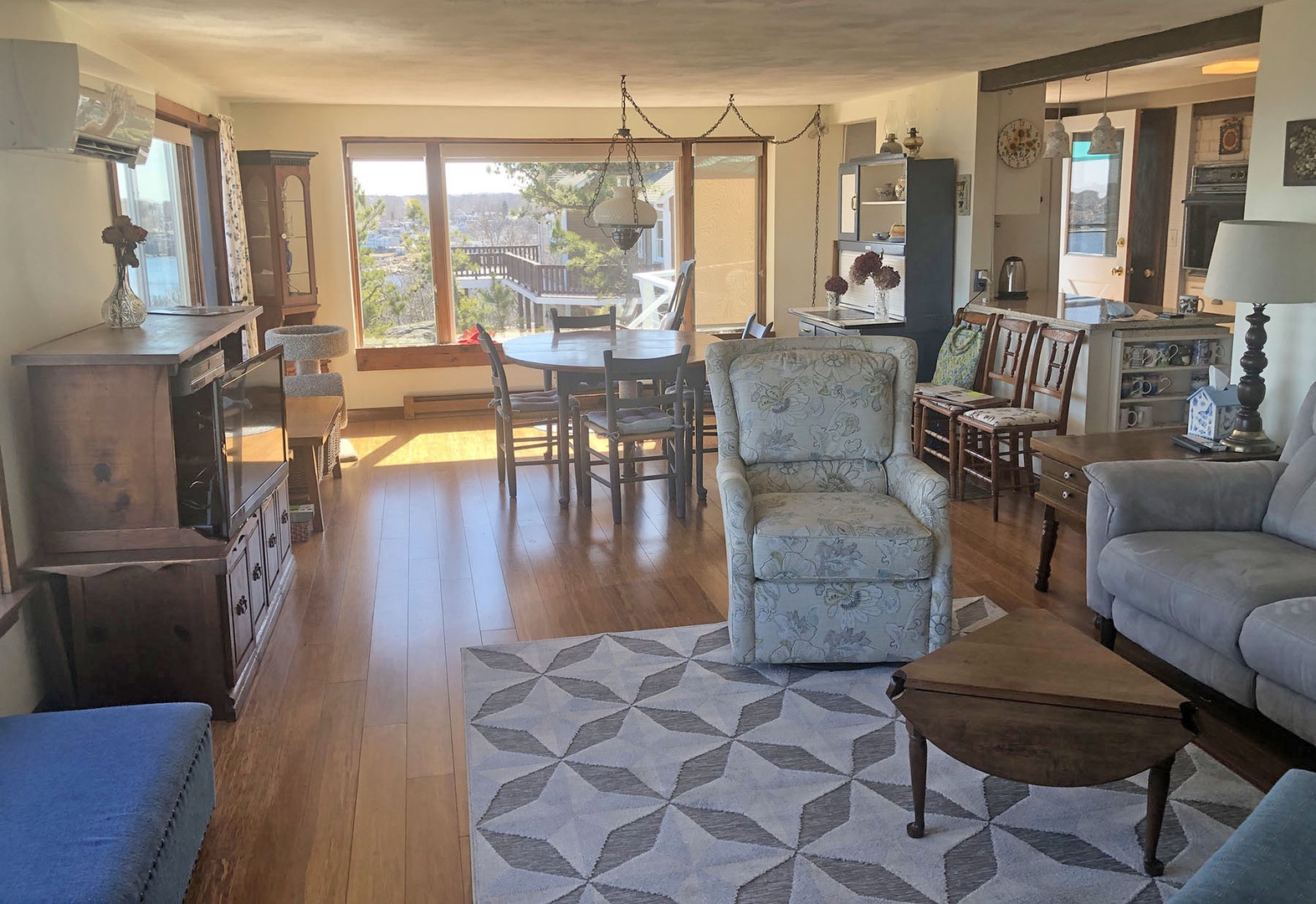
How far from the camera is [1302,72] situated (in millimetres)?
4133

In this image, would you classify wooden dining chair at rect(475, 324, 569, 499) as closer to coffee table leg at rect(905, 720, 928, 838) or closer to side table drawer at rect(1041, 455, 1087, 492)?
side table drawer at rect(1041, 455, 1087, 492)

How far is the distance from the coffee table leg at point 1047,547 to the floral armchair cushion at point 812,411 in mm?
766

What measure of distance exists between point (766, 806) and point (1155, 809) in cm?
93

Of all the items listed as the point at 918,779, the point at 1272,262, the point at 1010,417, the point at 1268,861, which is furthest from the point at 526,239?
the point at 1268,861

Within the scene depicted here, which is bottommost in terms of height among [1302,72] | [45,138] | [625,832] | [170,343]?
[625,832]

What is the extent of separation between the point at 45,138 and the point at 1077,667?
309 cm

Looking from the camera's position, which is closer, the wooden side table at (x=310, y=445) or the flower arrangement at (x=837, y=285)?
the wooden side table at (x=310, y=445)

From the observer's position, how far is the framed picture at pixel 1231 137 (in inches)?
298

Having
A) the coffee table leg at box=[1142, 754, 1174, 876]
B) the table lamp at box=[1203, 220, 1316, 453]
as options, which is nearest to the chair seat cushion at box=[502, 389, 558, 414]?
the table lamp at box=[1203, 220, 1316, 453]

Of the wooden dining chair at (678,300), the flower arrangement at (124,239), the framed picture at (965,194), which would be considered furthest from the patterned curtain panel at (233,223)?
the framed picture at (965,194)

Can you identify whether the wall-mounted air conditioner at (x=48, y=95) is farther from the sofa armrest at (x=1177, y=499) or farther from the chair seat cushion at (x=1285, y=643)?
the chair seat cushion at (x=1285, y=643)

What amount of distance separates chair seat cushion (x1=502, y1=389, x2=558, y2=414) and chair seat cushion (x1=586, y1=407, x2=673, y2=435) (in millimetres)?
315

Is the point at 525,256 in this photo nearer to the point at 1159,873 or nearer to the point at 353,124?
the point at 353,124

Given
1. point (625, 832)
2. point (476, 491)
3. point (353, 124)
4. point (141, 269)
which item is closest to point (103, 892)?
point (625, 832)
